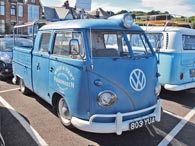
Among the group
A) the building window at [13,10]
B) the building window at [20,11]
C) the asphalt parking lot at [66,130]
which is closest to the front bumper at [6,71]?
the asphalt parking lot at [66,130]

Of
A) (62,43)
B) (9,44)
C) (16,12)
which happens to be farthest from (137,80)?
(16,12)

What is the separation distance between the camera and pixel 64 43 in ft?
15.0

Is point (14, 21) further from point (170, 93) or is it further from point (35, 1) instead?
point (170, 93)

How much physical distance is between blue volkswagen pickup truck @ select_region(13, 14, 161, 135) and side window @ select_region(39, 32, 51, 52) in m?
0.10

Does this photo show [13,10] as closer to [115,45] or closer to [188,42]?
[188,42]

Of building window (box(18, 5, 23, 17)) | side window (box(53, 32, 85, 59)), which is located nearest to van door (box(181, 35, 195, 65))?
side window (box(53, 32, 85, 59))

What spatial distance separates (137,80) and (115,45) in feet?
2.72

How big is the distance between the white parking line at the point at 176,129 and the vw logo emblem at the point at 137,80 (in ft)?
3.32

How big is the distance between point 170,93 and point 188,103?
3.17ft

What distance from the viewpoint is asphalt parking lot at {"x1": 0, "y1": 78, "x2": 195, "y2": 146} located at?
4.19m

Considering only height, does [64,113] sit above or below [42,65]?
below

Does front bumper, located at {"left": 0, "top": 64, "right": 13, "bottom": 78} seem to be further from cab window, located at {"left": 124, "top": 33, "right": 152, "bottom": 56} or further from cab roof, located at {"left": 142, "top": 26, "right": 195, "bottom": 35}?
cab window, located at {"left": 124, "top": 33, "right": 152, "bottom": 56}

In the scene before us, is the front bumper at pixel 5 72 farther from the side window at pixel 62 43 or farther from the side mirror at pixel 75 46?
the side mirror at pixel 75 46

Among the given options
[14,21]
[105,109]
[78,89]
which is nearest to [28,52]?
[78,89]
